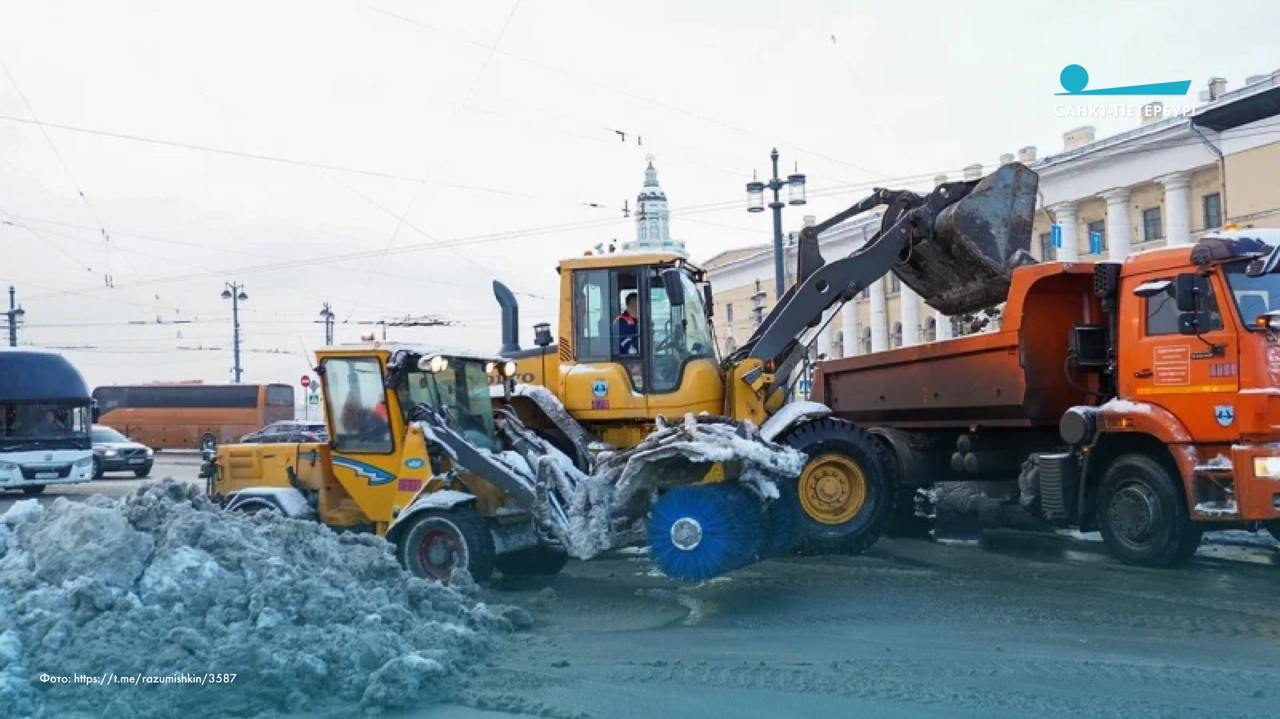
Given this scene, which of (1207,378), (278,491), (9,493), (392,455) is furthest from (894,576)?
(9,493)

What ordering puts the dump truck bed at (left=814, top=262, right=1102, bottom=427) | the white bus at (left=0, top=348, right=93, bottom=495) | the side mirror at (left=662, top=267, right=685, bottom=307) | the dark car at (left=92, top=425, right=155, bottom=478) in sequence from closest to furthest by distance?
the dump truck bed at (left=814, top=262, right=1102, bottom=427) → the side mirror at (left=662, top=267, right=685, bottom=307) → the white bus at (left=0, top=348, right=93, bottom=495) → the dark car at (left=92, top=425, right=155, bottom=478)

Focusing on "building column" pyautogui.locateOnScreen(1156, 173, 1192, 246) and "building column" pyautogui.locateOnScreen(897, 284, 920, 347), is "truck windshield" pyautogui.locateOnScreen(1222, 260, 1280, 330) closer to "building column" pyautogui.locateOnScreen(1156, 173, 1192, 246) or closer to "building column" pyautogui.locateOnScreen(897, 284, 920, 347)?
"building column" pyautogui.locateOnScreen(1156, 173, 1192, 246)

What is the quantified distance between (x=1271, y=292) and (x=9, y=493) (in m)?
25.6

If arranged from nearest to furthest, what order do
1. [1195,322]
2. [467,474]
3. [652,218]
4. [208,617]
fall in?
[208,617] → [1195,322] → [467,474] → [652,218]

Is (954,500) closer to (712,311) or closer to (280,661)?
(712,311)

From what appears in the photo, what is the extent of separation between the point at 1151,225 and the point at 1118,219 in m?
1.23

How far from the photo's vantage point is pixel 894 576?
1027 cm

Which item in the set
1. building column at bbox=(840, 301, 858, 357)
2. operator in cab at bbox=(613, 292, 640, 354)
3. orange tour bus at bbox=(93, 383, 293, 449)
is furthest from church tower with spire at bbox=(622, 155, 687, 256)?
building column at bbox=(840, 301, 858, 357)

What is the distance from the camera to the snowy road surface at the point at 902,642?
6.15m

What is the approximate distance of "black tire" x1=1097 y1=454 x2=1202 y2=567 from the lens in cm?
984

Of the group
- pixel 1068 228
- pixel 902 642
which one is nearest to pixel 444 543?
pixel 902 642

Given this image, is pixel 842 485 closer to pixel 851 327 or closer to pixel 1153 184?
pixel 1153 184

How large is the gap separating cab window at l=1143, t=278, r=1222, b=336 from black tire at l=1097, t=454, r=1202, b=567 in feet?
3.80

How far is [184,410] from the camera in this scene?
47.3m
